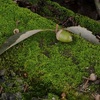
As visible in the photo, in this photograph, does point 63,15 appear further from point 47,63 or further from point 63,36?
point 47,63

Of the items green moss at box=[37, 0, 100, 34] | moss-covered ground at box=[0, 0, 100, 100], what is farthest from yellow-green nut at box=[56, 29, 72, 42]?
green moss at box=[37, 0, 100, 34]

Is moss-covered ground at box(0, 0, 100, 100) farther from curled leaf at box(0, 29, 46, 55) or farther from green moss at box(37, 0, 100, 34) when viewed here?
green moss at box(37, 0, 100, 34)

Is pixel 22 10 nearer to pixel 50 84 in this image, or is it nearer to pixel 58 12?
pixel 58 12

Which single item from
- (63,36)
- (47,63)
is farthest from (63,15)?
(47,63)

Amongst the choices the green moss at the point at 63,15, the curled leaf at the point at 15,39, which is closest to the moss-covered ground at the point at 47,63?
the curled leaf at the point at 15,39

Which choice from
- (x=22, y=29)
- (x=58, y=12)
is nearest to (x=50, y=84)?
(x=22, y=29)

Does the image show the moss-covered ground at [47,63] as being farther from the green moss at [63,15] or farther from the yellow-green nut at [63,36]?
the green moss at [63,15]
